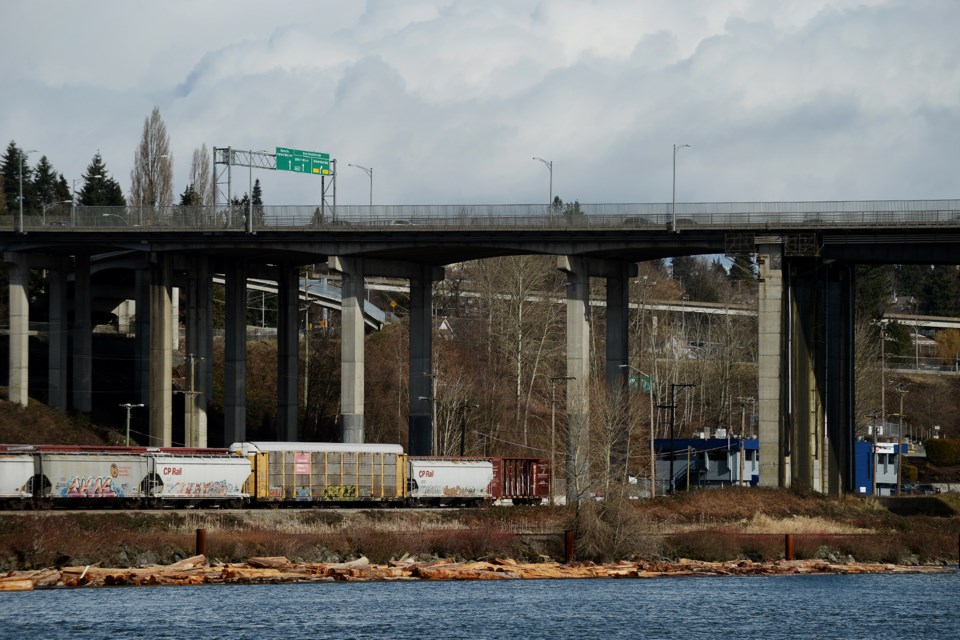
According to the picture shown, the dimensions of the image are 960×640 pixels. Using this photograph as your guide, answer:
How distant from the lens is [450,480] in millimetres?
85562

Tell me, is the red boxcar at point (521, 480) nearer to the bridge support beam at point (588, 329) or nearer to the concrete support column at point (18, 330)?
the bridge support beam at point (588, 329)

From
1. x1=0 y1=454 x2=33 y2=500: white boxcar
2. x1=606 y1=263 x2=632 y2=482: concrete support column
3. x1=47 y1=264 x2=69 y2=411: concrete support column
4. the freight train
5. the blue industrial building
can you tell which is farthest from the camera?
the blue industrial building

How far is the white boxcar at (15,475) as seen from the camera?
233 feet

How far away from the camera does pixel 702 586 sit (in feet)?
214

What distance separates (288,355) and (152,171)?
116 ft

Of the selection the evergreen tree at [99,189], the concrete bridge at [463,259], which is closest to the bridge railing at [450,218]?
the concrete bridge at [463,259]

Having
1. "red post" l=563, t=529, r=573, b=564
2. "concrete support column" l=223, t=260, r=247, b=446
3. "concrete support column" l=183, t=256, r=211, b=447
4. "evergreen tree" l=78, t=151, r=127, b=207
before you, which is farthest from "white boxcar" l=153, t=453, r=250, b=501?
"evergreen tree" l=78, t=151, r=127, b=207

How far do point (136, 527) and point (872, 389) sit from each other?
92642mm

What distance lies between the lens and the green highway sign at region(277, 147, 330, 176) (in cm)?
11006

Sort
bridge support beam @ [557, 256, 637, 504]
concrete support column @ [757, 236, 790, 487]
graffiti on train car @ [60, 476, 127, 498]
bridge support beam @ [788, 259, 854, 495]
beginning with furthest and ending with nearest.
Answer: bridge support beam @ [557, 256, 637, 504] < bridge support beam @ [788, 259, 854, 495] < concrete support column @ [757, 236, 790, 487] < graffiti on train car @ [60, 476, 127, 498]

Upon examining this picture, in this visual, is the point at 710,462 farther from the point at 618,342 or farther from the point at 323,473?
the point at 323,473

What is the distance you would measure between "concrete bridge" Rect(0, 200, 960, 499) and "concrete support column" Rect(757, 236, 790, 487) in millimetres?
91

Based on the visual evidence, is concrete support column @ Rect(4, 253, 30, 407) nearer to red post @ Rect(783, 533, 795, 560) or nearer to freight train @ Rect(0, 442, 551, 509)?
freight train @ Rect(0, 442, 551, 509)

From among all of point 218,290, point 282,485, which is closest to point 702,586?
point 282,485
